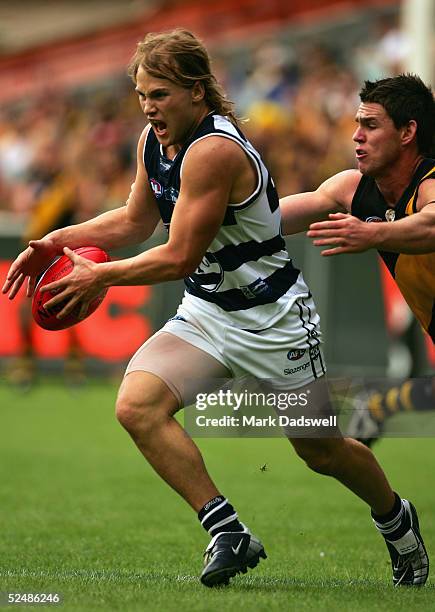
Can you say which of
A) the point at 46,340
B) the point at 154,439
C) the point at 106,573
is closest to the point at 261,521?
the point at 106,573

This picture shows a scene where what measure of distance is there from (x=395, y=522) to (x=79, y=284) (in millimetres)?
1807

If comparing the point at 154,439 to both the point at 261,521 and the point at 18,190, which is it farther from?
the point at 18,190

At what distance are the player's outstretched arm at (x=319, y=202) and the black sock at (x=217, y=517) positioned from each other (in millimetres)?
1320

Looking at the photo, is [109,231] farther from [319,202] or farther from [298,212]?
[319,202]

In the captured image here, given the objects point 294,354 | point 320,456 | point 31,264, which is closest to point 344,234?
point 294,354

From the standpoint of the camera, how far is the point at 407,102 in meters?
5.41

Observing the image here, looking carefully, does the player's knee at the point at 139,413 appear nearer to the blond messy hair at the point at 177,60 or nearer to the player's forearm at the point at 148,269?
the player's forearm at the point at 148,269

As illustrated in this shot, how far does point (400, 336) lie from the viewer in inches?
480

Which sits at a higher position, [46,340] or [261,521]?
[261,521]

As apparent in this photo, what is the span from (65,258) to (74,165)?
12.5m

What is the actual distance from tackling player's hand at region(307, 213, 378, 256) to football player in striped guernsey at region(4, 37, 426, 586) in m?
0.45

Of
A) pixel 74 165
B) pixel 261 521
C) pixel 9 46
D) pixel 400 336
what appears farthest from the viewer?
pixel 9 46

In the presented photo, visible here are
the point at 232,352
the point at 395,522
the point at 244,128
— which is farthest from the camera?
the point at 244,128

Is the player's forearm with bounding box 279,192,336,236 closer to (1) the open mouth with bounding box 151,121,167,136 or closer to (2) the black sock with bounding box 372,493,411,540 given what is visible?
(1) the open mouth with bounding box 151,121,167,136
